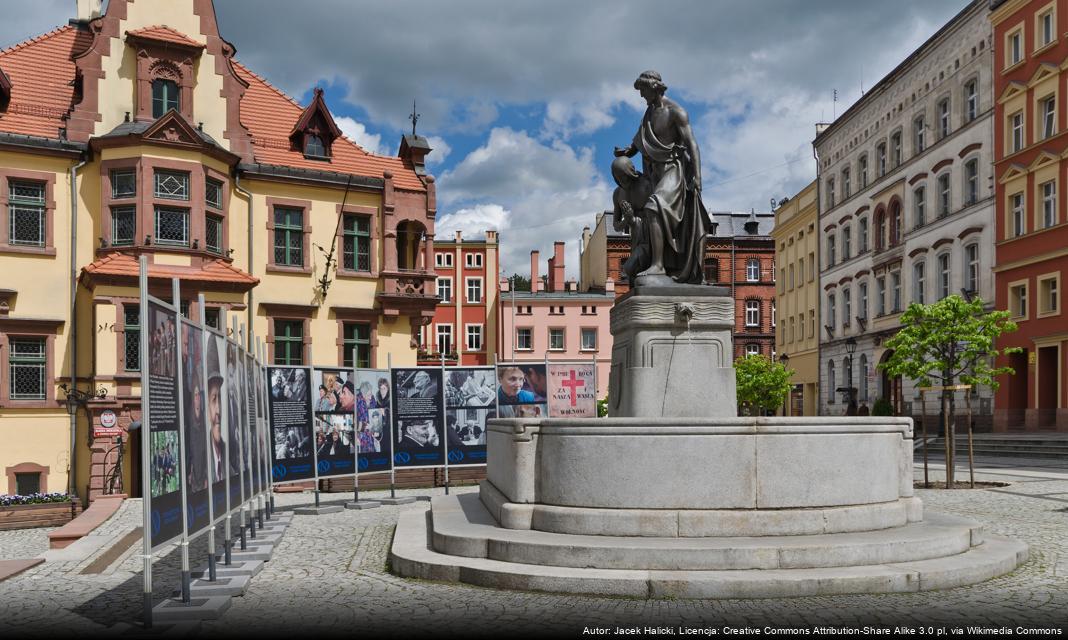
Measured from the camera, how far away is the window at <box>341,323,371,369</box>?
2944cm

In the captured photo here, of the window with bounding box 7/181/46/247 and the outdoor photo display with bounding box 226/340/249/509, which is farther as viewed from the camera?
the window with bounding box 7/181/46/247

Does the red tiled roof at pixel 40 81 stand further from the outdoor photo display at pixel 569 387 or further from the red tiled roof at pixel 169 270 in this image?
the outdoor photo display at pixel 569 387

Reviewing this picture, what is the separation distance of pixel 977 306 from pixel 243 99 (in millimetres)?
22390

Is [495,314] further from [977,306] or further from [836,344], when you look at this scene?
[977,306]

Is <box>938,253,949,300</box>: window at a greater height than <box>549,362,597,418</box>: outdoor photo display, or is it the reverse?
<box>938,253,949,300</box>: window

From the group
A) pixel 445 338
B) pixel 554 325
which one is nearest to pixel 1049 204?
pixel 554 325

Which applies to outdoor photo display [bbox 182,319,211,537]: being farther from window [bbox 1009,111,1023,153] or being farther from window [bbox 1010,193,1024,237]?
window [bbox 1009,111,1023,153]

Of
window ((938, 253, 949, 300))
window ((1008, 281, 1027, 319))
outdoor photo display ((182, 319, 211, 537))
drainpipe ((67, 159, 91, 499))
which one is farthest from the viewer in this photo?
window ((938, 253, 949, 300))

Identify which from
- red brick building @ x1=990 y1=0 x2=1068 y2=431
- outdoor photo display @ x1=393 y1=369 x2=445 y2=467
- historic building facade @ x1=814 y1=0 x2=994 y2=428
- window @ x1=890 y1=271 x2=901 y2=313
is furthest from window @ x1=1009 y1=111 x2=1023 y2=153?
outdoor photo display @ x1=393 y1=369 x2=445 y2=467

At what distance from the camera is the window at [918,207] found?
44.1 meters

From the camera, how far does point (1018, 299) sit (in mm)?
35906

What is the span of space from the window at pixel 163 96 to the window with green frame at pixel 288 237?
408 centimetres

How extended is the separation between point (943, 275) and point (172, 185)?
32.0 m

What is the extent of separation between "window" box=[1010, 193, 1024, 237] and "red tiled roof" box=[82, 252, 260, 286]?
90.7 feet
